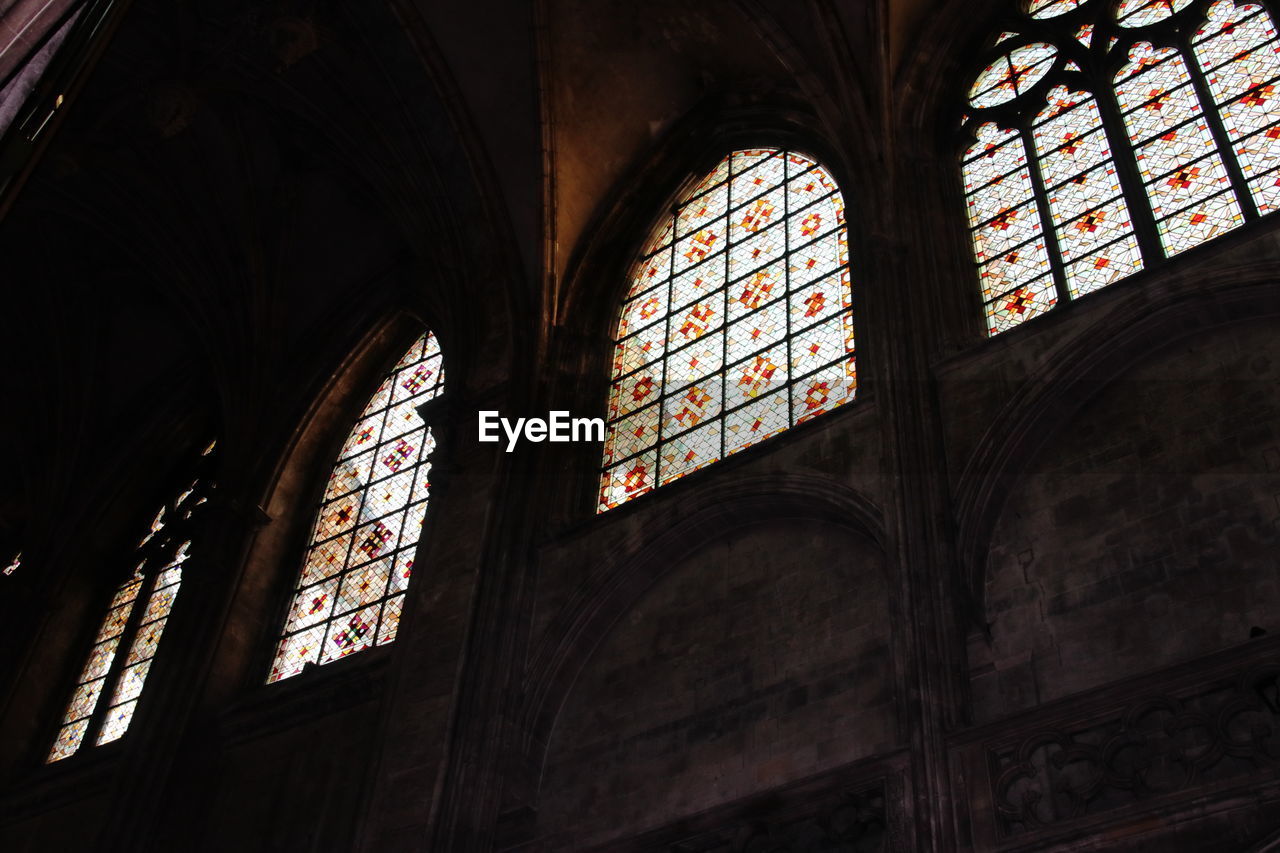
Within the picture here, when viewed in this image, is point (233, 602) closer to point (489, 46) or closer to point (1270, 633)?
point (489, 46)

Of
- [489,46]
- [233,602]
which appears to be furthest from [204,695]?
[489,46]

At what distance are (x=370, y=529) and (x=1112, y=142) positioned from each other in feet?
25.0

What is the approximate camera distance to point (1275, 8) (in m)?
10.9

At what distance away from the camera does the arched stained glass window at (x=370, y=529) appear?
1384 cm

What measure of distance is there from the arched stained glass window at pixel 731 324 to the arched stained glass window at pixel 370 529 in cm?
207

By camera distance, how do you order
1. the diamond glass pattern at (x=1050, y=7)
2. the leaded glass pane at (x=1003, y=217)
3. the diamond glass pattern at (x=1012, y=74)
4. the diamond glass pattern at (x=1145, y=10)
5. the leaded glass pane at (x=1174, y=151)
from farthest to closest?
the diamond glass pattern at (x=1050, y=7) < the diamond glass pattern at (x=1012, y=74) < the diamond glass pattern at (x=1145, y=10) < the leaded glass pane at (x=1003, y=217) < the leaded glass pane at (x=1174, y=151)

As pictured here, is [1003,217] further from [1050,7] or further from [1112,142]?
[1050,7]

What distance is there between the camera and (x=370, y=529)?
1466cm

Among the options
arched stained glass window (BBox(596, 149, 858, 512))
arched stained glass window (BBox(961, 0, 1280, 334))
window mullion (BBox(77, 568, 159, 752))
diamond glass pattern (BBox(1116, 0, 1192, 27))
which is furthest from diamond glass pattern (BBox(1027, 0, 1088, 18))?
window mullion (BBox(77, 568, 159, 752))

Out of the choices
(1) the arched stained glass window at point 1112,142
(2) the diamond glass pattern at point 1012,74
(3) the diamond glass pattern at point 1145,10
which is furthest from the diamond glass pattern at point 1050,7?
(3) the diamond glass pattern at point 1145,10

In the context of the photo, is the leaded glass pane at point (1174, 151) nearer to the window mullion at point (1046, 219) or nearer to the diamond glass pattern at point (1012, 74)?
the window mullion at point (1046, 219)

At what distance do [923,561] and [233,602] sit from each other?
7.64 metres

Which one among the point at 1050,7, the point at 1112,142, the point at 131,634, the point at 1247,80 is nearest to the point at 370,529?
the point at 131,634

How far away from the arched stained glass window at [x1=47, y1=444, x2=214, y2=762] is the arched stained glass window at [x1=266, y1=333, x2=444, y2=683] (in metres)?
1.41
